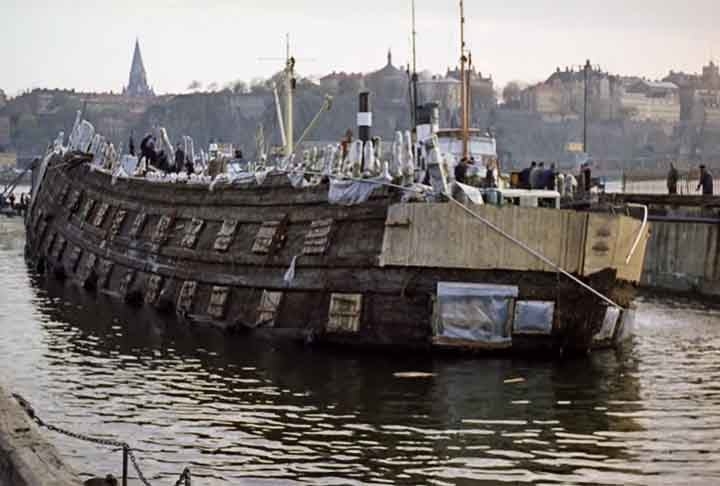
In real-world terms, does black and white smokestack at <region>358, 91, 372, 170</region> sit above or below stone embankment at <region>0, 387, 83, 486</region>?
above

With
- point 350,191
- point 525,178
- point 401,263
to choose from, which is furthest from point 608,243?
point 525,178

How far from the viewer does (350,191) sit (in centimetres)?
2472

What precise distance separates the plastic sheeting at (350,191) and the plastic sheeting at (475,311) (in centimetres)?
255

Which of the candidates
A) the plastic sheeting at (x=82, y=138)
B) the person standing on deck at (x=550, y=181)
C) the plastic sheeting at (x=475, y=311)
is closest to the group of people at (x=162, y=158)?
the plastic sheeting at (x=82, y=138)

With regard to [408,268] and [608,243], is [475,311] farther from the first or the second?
[608,243]

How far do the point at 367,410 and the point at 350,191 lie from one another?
606 centimetres

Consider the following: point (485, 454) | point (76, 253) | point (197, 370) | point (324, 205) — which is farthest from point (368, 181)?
point (76, 253)

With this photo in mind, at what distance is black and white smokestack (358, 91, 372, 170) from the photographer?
93.8 feet

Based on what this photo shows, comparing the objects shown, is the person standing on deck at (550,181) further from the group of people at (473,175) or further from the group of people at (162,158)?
the group of people at (162,158)

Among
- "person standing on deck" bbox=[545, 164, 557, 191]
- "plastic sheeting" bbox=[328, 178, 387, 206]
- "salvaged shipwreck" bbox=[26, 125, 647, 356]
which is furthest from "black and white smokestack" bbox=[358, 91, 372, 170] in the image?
"person standing on deck" bbox=[545, 164, 557, 191]

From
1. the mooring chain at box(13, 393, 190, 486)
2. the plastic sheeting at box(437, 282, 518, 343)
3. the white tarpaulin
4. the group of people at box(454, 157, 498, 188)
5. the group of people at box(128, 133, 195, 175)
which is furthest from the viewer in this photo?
the group of people at box(128, 133, 195, 175)

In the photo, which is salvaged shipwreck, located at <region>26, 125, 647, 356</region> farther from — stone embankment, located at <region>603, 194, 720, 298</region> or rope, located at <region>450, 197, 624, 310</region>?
stone embankment, located at <region>603, 194, 720, 298</region>

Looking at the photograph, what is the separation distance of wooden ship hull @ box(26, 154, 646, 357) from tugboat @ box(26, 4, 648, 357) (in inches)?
1.0

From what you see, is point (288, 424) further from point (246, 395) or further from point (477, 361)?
point (477, 361)
